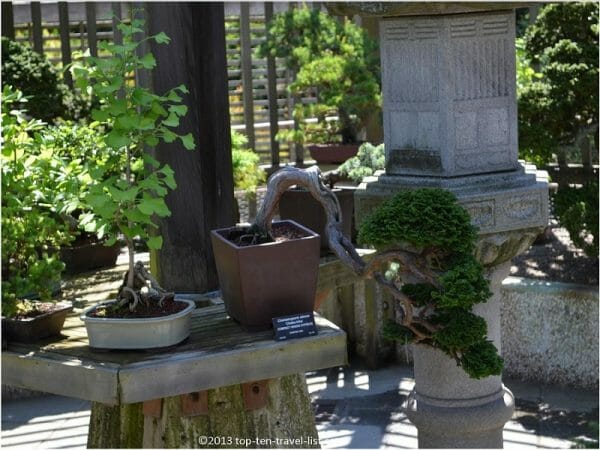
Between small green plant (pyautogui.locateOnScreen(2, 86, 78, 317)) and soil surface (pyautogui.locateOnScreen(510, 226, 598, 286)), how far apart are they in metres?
4.25

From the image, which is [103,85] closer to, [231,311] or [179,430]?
[231,311]

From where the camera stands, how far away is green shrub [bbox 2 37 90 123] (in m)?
6.77

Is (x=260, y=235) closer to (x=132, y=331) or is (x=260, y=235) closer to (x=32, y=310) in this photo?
(x=132, y=331)

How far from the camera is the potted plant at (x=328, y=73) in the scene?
290 inches

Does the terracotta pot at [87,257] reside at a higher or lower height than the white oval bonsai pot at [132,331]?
lower

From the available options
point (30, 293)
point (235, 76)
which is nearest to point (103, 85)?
point (30, 293)

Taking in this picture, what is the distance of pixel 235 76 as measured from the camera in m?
8.13

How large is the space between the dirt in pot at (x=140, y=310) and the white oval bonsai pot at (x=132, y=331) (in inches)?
0.9

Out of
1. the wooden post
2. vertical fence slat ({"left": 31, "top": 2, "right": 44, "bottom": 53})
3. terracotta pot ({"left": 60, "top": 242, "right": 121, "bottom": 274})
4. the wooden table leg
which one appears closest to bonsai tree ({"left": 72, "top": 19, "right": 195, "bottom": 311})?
the wooden table leg

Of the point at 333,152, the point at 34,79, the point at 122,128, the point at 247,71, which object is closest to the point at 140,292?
the point at 122,128

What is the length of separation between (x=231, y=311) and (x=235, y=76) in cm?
506

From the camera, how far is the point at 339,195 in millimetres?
6449

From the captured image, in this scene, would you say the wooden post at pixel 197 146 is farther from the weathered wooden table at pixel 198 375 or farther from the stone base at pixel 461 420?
the stone base at pixel 461 420

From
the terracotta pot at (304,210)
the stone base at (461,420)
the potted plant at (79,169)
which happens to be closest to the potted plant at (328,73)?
the terracotta pot at (304,210)
